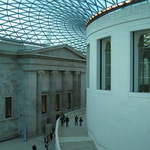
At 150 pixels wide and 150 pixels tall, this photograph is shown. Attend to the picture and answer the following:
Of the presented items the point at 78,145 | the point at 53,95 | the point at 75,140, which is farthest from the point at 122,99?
the point at 53,95

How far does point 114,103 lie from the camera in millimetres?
17453

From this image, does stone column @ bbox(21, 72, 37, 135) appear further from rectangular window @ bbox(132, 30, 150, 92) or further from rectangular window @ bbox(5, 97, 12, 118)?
rectangular window @ bbox(132, 30, 150, 92)

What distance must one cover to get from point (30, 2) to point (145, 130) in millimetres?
36269

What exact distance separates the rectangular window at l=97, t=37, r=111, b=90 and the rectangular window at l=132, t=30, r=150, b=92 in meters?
2.64

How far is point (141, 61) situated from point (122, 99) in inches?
100

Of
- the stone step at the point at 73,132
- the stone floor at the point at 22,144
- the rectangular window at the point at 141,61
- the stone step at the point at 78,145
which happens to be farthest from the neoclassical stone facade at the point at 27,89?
the rectangular window at the point at 141,61

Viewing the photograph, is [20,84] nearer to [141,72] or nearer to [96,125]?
[96,125]

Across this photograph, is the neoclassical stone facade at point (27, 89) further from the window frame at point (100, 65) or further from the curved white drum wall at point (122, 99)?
the curved white drum wall at point (122, 99)

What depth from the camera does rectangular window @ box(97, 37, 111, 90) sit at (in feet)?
62.0

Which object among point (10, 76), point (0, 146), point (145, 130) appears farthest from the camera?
point (10, 76)

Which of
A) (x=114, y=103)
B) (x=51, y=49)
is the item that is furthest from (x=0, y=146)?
(x=114, y=103)

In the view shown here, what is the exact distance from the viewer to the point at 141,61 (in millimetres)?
16250

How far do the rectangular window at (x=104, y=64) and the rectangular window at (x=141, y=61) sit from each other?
2.64m

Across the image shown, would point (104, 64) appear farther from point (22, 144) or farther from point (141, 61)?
point (22, 144)
